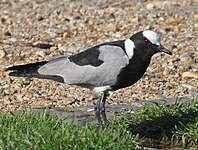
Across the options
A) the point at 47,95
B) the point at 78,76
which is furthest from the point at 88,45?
the point at 78,76

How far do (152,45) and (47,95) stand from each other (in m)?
2.04

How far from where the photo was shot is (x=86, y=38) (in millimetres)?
11547

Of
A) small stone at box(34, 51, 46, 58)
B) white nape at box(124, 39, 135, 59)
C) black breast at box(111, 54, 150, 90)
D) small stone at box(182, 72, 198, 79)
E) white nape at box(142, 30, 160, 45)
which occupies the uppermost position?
white nape at box(142, 30, 160, 45)

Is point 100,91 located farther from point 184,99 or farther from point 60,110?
point 184,99

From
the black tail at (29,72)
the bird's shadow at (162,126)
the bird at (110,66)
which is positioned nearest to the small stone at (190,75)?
the bird's shadow at (162,126)

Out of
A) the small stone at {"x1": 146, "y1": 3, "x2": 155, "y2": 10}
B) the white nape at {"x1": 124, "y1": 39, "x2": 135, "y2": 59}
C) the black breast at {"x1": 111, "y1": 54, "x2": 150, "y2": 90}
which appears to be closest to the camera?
the black breast at {"x1": 111, "y1": 54, "x2": 150, "y2": 90}

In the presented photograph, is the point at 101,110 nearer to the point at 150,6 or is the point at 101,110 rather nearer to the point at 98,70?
the point at 98,70

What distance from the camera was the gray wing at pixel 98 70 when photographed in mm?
6783

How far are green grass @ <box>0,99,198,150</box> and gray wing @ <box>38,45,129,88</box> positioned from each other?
478 mm

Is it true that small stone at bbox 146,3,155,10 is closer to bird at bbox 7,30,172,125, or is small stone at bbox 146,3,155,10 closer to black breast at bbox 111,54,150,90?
bird at bbox 7,30,172,125

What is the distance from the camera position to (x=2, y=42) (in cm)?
1106

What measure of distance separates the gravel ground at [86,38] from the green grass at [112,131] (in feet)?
3.36

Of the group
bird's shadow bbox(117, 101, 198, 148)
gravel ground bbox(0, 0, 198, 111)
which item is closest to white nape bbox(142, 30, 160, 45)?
bird's shadow bbox(117, 101, 198, 148)

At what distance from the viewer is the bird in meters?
6.76
